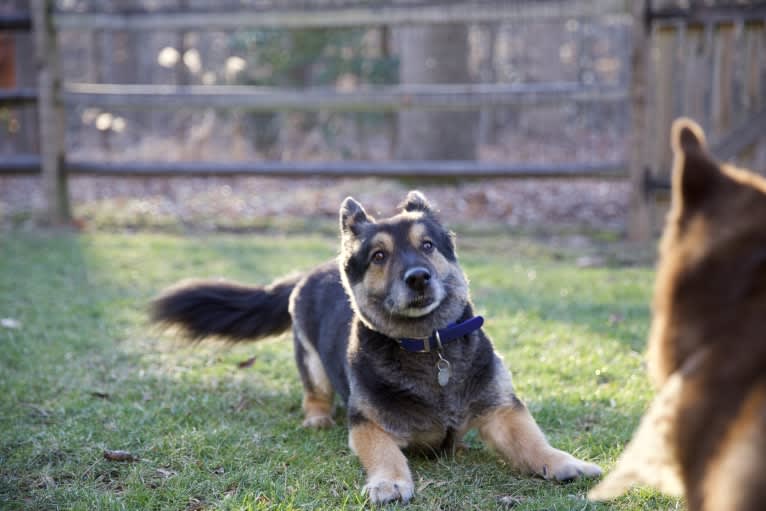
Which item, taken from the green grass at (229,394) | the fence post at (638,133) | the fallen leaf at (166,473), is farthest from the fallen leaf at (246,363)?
the fence post at (638,133)

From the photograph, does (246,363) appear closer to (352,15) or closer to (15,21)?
(352,15)

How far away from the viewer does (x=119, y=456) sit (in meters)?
3.73

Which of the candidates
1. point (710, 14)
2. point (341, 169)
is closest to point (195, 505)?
point (341, 169)

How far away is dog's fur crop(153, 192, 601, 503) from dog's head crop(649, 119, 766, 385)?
Answer: 137 cm

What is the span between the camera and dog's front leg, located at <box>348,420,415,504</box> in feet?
10.8

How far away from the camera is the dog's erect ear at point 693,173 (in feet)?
7.22

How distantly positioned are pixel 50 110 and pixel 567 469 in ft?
26.9

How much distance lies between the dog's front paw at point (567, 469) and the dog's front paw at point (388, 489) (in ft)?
1.83

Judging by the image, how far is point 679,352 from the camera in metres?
2.17

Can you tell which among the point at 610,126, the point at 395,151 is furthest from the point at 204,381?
the point at 610,126

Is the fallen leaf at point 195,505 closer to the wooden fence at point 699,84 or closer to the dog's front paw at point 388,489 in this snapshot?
the dog's front paw at point 388,489

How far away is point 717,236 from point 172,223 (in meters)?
8.63

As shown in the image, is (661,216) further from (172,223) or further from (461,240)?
(172,223)

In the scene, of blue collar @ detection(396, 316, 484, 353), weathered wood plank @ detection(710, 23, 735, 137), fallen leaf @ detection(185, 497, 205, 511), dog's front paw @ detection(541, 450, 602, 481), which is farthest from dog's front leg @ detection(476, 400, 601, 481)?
weathered wood plank @ detection(710, 23, 735, 137)
